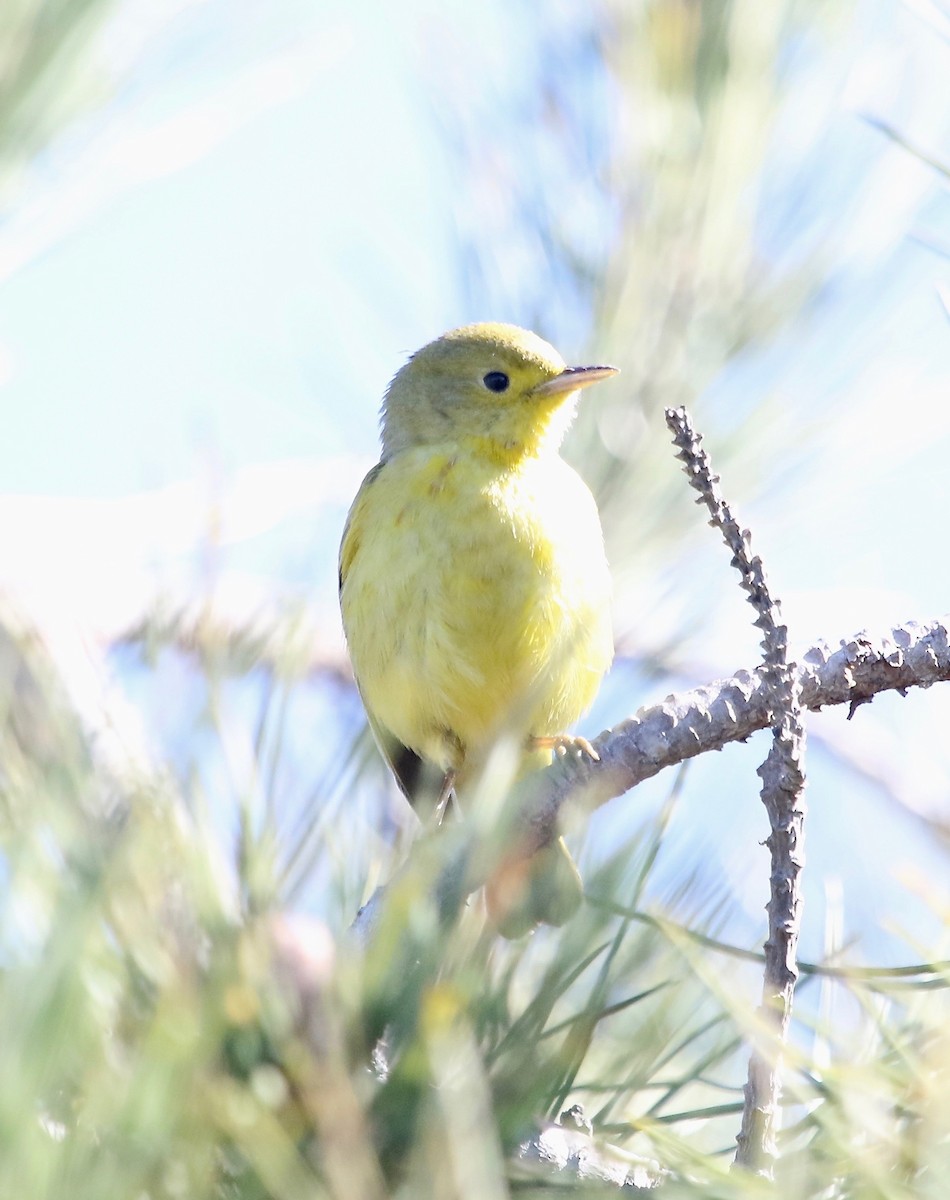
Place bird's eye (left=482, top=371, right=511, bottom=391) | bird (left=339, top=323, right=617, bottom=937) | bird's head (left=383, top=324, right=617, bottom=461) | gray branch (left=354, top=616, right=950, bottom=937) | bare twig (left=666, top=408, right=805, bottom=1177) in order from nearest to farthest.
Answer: bare twig (left=666, top=408, right=805, bottom=1177) → gray branch (left=354, top=616, right=950, bottom=937) → bird (left=339, top=323, right=617, bottom=937) → bird's head (left=383, top=324, right=617, bottom=461) → bird's eye (left=482, top=371, right=511, bottom=391)

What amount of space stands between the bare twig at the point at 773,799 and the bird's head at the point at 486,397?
1.66m

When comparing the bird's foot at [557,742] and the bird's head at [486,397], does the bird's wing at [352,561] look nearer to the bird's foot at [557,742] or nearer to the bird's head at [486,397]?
the bird's head at [486,397]

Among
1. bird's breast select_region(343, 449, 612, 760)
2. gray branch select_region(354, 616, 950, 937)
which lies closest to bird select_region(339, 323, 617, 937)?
bird's breast select_region(343, 449, 612, 760)

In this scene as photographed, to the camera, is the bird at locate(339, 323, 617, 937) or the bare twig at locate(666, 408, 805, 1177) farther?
the bird at locate(339, 323, 617, 937)

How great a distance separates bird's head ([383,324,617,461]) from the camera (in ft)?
10.9

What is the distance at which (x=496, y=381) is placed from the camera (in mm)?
3514

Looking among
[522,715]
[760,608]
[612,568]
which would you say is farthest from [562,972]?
[612,568]

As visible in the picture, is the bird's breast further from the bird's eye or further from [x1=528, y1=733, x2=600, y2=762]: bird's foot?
the bird's eye

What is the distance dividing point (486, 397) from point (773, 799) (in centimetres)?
224

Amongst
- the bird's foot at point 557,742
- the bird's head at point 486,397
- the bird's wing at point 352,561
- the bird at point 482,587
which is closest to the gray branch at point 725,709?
the bird's foot at point 557,742

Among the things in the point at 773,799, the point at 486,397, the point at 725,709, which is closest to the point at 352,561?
the point at 486,397

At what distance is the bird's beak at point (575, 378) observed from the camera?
104 inches

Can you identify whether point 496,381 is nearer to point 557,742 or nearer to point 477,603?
point 477,603

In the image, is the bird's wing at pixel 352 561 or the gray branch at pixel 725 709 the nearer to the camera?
the gray branch at pixel 725 709
